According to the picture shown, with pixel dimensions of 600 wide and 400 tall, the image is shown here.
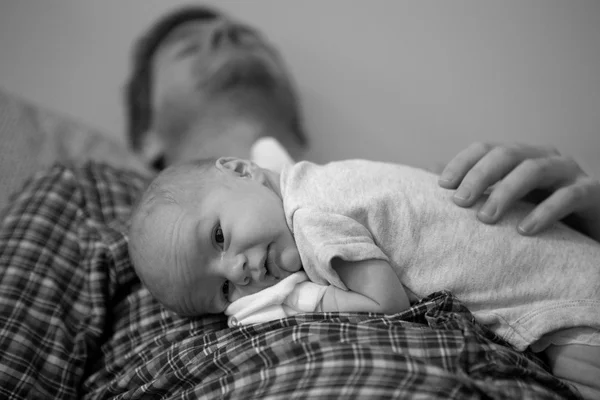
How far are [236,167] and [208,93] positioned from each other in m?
0.69

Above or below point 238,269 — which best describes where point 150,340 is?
below

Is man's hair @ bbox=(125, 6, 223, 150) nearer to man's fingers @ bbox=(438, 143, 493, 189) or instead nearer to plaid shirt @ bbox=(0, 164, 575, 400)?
plaid shirt @ bbox=(0, 164, 575, 400)

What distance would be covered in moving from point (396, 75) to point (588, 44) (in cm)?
74

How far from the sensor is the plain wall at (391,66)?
78.6 inches

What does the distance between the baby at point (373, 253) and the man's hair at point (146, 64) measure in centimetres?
92

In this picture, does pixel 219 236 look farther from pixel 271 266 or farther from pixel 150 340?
pixel 150 340

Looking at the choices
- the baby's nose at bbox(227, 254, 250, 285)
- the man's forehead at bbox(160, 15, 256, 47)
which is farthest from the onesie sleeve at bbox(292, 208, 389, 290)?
the man's forehead at bbox(160, 15, 256, 47)

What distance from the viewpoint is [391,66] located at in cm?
211

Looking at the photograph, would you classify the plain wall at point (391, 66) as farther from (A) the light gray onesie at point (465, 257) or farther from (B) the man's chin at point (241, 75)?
(A) the light gray onesie at point (465, 257)

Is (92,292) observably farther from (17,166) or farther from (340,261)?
(340,261)

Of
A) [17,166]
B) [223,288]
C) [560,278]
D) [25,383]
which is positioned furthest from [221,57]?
[560,278]

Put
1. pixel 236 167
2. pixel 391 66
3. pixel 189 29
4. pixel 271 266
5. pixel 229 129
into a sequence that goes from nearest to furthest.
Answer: pixel 271 266, pixel 236 167, pixel 229 129, pixel 189 29, pixel 391 66

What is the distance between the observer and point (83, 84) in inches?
85.2

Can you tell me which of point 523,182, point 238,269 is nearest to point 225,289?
point 238,269
